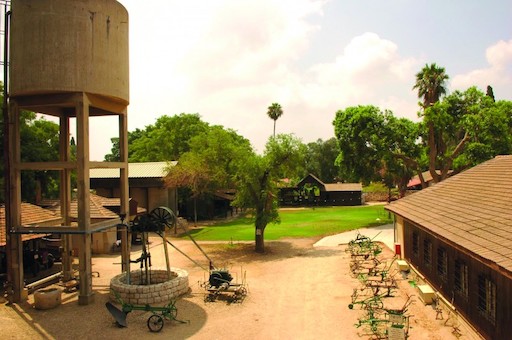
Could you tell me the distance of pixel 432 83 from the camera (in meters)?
48.2

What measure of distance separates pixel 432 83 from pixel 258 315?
4089 cm

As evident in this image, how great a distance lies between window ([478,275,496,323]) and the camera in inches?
453

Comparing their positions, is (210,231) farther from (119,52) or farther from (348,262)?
(119,52)

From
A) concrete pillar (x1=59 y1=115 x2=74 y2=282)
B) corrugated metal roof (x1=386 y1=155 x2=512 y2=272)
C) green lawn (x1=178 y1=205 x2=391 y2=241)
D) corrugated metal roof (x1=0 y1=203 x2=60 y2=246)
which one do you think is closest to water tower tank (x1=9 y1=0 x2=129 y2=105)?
concrete pillar (x1=59 y1=115 x2=74 y2=282)

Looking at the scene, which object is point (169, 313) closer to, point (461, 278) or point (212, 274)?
point (212, 274)

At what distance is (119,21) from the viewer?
1950 cm

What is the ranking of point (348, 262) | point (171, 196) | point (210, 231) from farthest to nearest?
point (171, 196), point (210, 231), point (348, 262)

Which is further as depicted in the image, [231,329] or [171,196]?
[171,196]

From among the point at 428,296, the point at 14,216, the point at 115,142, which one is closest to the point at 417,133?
the point at 428,296

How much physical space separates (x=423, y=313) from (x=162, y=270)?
1189 centimetres

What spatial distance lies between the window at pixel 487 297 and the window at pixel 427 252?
5511mm

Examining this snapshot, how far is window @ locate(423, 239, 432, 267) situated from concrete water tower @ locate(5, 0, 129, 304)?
14.5 meters

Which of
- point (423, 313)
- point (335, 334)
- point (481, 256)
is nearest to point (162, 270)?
point (335, 334)

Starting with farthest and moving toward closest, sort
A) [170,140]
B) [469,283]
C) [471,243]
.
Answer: [170,140] → [469,283] → [471,243]
